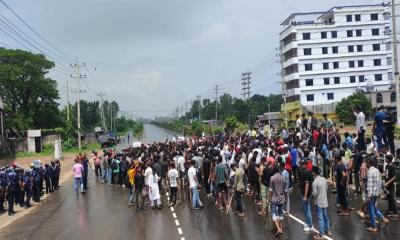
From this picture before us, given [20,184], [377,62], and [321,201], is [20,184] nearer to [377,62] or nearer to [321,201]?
[321,201]

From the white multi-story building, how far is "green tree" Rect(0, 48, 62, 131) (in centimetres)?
4142

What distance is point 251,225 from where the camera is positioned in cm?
1461

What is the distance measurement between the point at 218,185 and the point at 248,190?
3503mm

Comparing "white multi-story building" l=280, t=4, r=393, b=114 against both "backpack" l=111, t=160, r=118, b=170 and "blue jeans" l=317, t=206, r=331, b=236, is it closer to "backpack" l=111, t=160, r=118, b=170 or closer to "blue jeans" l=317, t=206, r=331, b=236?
"backpack" l=111, t=160, r=118, b=170

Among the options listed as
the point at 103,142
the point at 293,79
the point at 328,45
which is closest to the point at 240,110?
the point at 293,79

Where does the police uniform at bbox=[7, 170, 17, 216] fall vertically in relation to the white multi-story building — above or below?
below

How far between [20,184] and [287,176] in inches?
475

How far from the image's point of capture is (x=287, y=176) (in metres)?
14.9

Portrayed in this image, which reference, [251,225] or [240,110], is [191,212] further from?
[240,110]

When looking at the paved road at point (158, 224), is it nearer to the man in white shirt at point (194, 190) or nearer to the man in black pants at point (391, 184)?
the man in white shirt at point (194, 190)

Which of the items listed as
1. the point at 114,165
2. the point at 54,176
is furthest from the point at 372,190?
the point at 54,176

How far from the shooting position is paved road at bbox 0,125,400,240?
1348 cm

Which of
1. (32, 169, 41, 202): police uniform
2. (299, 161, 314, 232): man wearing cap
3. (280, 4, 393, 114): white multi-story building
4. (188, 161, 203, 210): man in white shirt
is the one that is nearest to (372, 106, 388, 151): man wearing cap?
(188, 161, 203, 210): man in white shirt

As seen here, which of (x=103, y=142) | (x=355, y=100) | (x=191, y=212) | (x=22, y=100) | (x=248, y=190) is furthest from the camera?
(x=22, y=100)
